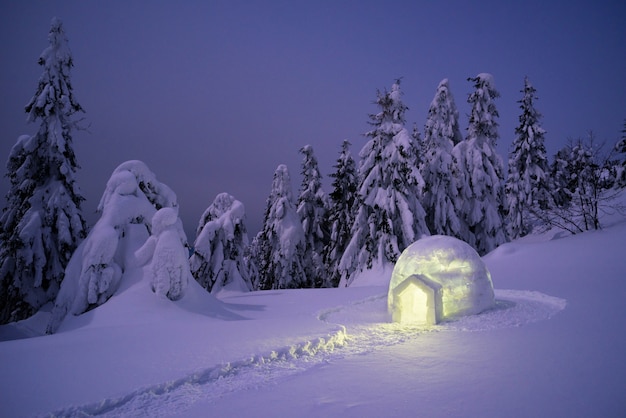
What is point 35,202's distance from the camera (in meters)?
15.7

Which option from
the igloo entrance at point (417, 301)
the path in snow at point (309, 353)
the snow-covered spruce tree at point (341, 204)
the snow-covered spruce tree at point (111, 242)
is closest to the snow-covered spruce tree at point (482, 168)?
the snow-covered spruce tree at point (341, 204)

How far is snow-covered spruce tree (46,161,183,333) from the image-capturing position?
36.6 ft

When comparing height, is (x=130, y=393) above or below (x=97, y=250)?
below

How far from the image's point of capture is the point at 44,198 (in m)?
15.8

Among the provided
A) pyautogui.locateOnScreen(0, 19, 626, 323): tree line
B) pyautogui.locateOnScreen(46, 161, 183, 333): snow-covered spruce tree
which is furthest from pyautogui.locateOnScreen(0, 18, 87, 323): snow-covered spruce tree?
pyautogui.locateOnScreen(46, 161, 183, 333): snow-covered spruce tree

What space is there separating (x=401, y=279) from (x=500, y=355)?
16.8ft

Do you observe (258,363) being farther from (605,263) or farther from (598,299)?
(605,263)

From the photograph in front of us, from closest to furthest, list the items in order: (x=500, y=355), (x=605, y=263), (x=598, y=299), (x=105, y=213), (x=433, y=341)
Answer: (x=500, y=355) → (x=433, y=341) → (x=598, y=299) → (x=105, y=213) → (x=605, y=263)

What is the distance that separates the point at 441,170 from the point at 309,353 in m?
19.6

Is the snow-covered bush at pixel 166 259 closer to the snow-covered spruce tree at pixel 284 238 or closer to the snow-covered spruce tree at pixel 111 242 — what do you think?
the snow-covered spruce tree at pixel 111 242

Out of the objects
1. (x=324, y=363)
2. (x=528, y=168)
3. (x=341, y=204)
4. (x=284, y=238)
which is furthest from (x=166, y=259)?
(x=528, y=168)

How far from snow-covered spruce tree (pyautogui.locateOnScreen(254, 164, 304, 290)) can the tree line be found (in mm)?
94

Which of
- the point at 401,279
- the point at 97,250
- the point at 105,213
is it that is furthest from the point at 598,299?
the point at 105,213

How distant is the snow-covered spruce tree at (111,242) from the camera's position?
36.6 feet
